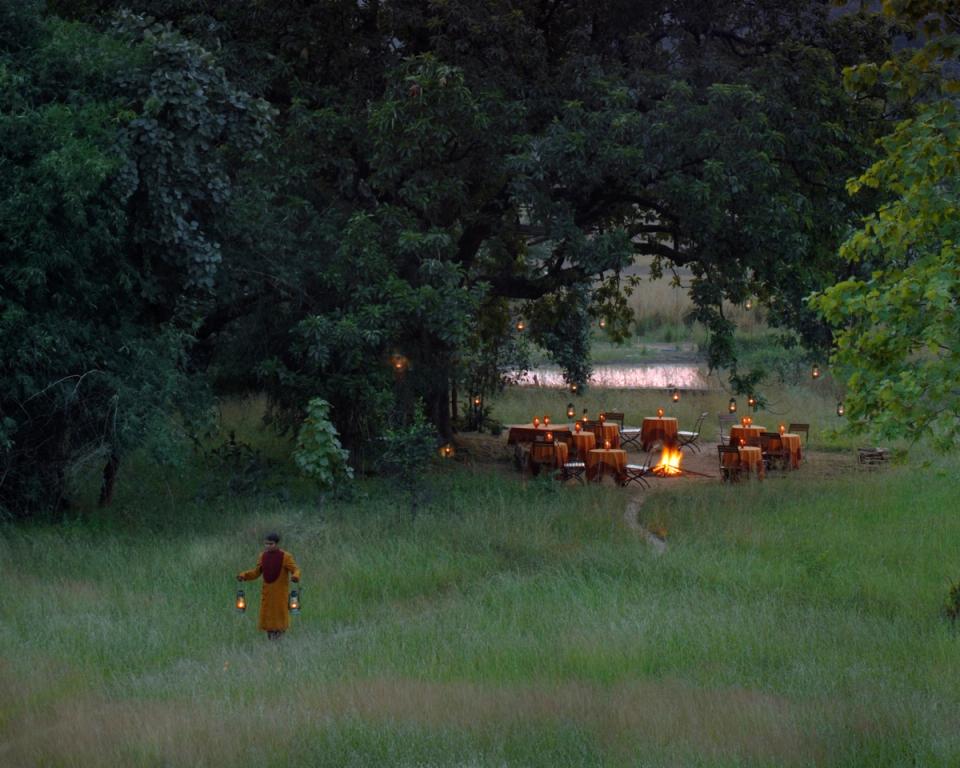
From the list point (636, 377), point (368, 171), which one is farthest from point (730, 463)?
point (636, 377)

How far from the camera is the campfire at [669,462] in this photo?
23281 mm

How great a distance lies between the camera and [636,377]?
140 feet

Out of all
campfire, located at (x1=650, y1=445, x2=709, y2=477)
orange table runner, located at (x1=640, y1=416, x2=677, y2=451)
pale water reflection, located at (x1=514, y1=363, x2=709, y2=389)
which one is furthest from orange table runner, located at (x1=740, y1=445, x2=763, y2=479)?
pale water reflection, located at (x1=514, y1=363, x2=709, y2=389)

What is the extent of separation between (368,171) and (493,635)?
1196 cm

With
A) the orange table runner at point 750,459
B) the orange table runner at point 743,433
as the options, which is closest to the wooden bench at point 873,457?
the orange table runner at point 743,433

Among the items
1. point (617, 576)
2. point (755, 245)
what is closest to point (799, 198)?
point (755, 245)

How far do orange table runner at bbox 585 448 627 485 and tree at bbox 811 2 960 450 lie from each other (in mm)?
11887

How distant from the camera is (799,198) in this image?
18.8 metres

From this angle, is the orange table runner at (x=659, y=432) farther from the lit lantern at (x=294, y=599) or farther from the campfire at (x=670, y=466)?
the lit lantern at (x=294, y=599)

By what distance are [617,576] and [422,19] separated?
10.4 metres

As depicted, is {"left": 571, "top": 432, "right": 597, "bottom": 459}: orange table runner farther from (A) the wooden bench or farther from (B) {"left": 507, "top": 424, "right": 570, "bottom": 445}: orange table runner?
(A) the wooden bench

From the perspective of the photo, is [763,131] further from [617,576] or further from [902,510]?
[617,576]

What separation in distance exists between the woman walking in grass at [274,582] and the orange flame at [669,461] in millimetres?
13200

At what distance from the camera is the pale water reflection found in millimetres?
39969
